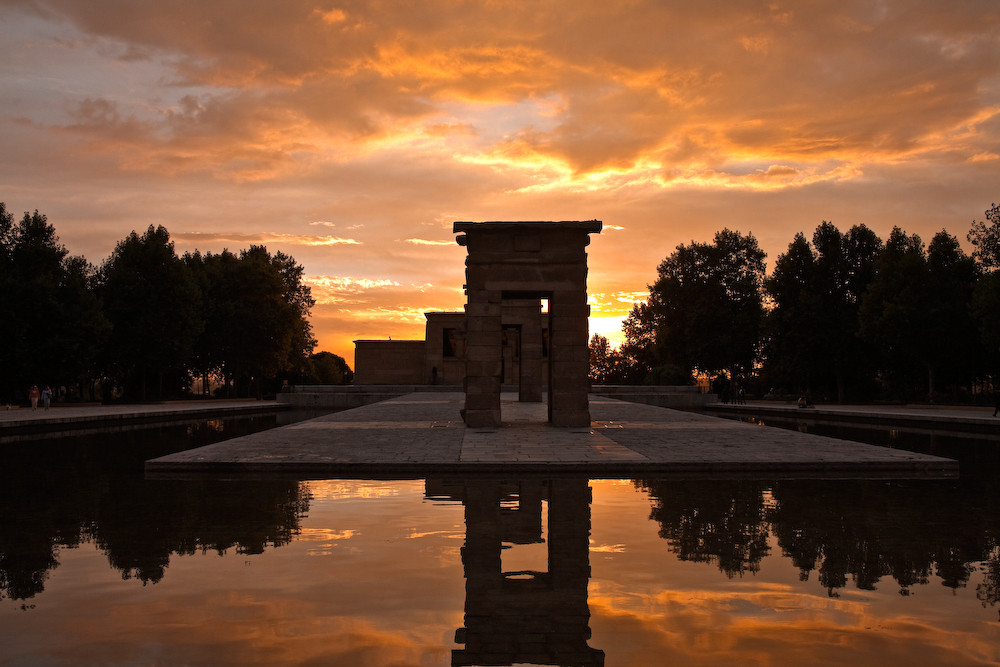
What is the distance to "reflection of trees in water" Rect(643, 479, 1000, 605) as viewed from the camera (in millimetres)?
7168

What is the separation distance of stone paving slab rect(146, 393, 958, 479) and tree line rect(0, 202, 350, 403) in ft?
96.6

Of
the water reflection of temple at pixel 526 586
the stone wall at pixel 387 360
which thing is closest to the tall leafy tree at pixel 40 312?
the stone wall at pixel 387 360

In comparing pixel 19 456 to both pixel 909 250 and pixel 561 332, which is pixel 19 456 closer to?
pixel 561 332

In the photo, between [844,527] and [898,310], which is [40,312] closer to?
[844,527]

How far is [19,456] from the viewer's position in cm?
1861

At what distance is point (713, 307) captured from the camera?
64875 mm

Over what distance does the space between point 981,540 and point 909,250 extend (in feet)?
160

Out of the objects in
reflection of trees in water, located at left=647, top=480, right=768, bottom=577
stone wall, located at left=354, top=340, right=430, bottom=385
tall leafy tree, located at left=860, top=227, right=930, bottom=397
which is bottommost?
reflection of trees in water, located at left=647, top=480, right=768, bottom=577

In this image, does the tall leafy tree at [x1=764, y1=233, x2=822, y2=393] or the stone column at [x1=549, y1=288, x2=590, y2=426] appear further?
the tall leafy tree at [x1=764, y1=233, x2=822, y2=393]

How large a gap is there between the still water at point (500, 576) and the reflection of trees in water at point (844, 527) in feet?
0.15

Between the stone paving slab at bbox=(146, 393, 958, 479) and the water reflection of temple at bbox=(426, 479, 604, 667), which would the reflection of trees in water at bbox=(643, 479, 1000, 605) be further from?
the stone paving slab at bbox=(146, 393, 958, 479)

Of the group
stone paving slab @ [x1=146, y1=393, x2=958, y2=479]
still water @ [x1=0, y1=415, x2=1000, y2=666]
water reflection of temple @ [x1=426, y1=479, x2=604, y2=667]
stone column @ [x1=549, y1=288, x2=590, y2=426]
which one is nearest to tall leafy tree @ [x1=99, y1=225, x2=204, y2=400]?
stone paving slab @ [x1=146, y1=393, x2=958, y2=479]

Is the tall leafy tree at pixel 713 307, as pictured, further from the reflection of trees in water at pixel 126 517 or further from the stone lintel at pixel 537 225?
the reflection of trees in water at pixel 126 517

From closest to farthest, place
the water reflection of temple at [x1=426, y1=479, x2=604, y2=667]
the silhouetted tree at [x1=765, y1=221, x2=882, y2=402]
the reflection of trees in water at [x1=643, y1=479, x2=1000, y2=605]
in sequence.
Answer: the water reflection of temple at [x1=426, y1=479, x2=604, y2=667] < the reflection of trees in water at [x1=643, y1=479, x2=1000, y2=605] < the silhouetted tree at [x1=765, y1=221, x2=882, y2=402]
